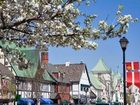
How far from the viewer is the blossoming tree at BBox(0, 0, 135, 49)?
40.7 feet

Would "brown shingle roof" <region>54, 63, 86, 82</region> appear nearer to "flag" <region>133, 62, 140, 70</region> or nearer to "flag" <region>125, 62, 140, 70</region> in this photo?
"flag" <region>133, 62, 140, 70</region>

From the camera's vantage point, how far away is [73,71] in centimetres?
10275

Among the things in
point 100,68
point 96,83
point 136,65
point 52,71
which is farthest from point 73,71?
point 136,65

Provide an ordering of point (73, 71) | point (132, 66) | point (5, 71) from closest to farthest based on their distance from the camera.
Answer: point (132, 66)
point (5, 71)
point (73, 71)

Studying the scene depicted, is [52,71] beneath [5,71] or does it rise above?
above

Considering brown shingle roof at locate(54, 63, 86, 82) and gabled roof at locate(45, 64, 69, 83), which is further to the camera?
brown shingle roof at locate(54, 63, 86, 82)

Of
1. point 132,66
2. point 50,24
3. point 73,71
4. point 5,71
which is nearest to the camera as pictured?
point 50,24

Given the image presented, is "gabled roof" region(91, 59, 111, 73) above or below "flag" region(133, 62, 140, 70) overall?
above

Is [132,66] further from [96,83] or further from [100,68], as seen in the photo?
[100,68]

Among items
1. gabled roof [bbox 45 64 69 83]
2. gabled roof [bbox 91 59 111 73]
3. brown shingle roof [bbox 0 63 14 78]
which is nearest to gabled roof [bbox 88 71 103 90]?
gabled roof [bbox 91 59 111 73]

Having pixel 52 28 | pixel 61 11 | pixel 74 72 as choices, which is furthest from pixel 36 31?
pixel 74 72

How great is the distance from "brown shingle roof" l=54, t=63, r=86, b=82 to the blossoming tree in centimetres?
8473

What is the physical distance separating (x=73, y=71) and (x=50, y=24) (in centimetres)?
8954

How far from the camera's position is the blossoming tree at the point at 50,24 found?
1241 cm
